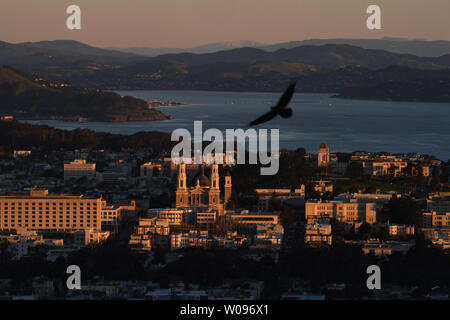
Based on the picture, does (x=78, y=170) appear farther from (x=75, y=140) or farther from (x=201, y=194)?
(x=75, y=140)

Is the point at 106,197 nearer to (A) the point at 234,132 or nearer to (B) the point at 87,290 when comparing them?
(B) the point at 87,290

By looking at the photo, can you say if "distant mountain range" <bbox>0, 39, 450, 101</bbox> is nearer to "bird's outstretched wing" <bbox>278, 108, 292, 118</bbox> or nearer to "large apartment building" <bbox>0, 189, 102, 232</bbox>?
"large apartment building" <bbox>0, 189, 102, 232</bbox>

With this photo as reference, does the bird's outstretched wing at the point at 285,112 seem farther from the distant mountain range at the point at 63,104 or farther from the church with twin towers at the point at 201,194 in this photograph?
the distant mountain range at the point at 63,104

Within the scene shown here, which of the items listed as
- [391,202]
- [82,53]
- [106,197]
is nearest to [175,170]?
[106,197]

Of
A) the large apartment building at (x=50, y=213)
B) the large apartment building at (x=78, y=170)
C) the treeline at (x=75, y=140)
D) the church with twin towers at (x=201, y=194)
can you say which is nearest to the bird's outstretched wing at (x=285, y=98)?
the large apartment building at (x=50, y=213)

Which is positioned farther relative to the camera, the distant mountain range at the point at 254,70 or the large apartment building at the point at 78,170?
the distant mountain range at the point at 254,70
